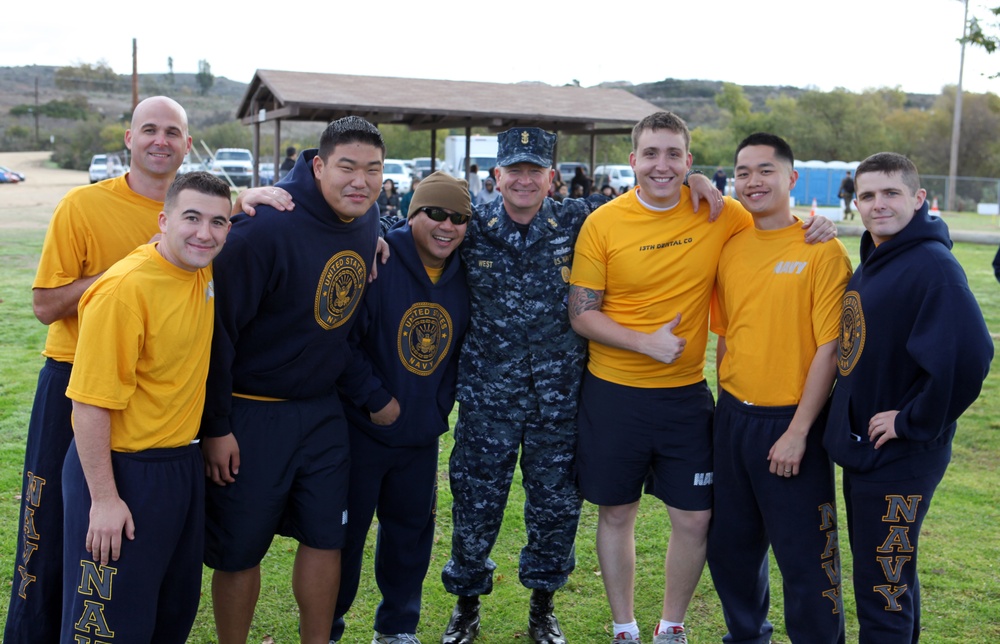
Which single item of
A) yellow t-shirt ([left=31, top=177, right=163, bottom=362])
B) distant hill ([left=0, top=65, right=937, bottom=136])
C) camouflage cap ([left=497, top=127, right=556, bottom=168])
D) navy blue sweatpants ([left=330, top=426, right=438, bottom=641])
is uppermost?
distant hill ([left=0, top=65, right=937, bottom=136])

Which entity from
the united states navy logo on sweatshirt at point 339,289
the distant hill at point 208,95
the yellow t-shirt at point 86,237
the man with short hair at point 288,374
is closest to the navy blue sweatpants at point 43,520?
the yellow t-shirt at point 86,237

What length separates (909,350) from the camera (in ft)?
10.2

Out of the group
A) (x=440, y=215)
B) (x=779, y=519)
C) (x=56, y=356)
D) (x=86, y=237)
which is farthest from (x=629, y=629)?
(x=86, y=237)

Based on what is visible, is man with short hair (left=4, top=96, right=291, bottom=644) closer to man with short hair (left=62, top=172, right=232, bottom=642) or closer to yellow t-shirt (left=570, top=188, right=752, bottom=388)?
man with short hair (left=62, top=172, right=232, bottom=642)

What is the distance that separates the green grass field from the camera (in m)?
4.12

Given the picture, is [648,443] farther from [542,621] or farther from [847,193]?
[847,193]

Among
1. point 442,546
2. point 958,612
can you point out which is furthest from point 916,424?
point 442,546

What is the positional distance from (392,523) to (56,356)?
1.55m

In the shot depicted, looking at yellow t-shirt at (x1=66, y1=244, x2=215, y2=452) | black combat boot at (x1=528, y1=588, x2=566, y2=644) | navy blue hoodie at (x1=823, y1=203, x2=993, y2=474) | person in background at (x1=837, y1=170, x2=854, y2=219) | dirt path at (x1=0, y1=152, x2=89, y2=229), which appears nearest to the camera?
yellow t-shirt at (x1=66, y1=244, x2=215, y2=452)

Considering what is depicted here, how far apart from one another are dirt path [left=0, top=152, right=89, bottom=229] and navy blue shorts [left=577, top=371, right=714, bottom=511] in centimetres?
2284

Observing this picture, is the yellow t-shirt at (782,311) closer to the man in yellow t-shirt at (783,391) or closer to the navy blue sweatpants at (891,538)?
the man in yellow t-shirt at (783,391)

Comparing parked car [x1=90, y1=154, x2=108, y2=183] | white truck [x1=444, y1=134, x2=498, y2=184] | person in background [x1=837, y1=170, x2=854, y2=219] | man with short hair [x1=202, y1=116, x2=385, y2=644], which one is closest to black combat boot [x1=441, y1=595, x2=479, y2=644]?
man with short hair [x1=202, y1=116, x2=385, y2=644]

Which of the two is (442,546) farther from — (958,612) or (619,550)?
(958,612)

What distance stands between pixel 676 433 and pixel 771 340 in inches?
23.7
